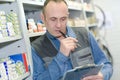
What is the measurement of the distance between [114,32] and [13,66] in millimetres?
3289

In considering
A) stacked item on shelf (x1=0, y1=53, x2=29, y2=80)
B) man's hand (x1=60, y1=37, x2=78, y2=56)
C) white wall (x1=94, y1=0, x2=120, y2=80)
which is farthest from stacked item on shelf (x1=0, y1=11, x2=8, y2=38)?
white wall (x1=94, y1=0, x2=120, y2=80)

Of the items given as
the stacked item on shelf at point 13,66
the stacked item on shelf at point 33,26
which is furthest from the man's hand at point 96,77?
the stacked item on shelf at point 33,26

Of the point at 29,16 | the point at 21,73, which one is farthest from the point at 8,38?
the point at 29,16

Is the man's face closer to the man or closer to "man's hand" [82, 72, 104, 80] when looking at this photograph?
the man

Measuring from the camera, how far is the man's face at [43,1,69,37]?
173 cm

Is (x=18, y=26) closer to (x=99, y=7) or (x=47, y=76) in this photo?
(x=47, y=76)

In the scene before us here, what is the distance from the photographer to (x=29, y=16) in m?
2.62

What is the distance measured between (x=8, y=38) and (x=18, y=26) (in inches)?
8.5

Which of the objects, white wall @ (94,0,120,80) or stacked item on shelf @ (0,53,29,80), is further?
white wall @ (94,0,120,80)

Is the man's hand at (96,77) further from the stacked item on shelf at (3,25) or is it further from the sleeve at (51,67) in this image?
the stacked item on shelf at (3,25)

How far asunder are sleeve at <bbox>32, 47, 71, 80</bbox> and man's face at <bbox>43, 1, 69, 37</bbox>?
222 mm

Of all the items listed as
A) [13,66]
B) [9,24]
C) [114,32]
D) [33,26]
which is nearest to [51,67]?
[13,66]

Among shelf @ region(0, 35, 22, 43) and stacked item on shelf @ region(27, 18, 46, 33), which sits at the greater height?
stacked item on shelf @ region(27, 18, 46, 33)

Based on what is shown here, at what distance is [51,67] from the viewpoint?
161 cm
